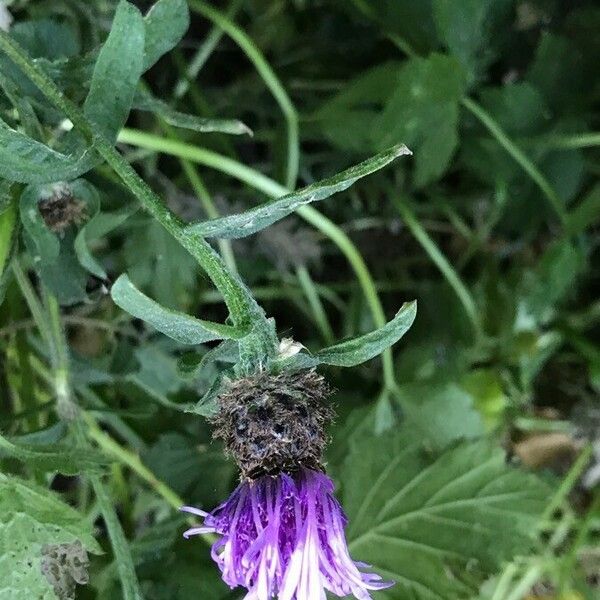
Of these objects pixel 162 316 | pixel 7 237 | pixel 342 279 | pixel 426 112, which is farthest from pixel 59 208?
pixel 342 279

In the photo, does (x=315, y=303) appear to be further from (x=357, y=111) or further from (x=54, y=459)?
(x=54, y=459)

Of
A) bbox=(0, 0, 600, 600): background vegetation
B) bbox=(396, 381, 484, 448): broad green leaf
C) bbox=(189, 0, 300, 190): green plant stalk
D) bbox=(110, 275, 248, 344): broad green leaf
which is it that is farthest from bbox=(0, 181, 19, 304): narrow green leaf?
bbox=(396, 381, 484, 448): broad green leaf

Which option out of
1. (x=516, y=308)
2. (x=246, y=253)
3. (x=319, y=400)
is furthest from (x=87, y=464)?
(x=516, y=308)

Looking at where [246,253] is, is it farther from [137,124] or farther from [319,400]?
[319,400]

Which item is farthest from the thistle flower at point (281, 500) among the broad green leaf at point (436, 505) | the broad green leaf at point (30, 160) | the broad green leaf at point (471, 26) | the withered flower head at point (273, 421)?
the broad green leaf at point (471, 26)

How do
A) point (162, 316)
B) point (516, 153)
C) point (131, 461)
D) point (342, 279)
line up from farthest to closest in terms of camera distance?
point (342, 279) → point (516, 153) → point (131, 461) → point (162, 316)

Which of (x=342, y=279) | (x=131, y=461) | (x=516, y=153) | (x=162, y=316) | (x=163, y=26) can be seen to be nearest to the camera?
(x=162, y=316)
